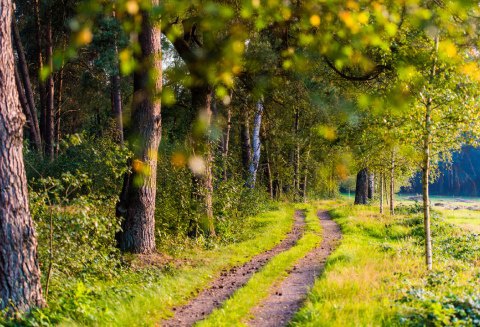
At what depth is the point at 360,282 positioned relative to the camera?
9.33 metres

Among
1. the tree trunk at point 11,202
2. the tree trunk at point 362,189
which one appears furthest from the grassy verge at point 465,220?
the tree trunk at point 11,202

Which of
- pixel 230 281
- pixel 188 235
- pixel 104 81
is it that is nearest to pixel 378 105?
pixel 230 281

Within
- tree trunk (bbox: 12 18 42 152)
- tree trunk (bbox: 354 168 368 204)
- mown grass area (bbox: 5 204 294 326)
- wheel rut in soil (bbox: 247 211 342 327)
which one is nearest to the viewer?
mown grass area (bbox: 5 204 294 326)

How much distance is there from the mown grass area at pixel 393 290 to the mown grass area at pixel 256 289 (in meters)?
1.12

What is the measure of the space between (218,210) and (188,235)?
197 centimetres

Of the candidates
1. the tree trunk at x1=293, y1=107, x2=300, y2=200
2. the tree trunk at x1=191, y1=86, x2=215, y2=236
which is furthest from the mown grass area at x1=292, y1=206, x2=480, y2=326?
the tree trunk at x1=293, y1=107, x2=300, y2=200

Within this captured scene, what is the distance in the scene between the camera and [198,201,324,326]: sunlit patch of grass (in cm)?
807

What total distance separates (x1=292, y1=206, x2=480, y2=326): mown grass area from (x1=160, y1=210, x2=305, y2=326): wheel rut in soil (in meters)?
1.92

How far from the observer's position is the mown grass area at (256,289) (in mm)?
8055

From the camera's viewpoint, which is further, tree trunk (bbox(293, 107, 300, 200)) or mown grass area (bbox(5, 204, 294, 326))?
tree trunk (bbox(293, 107, 300, 200))

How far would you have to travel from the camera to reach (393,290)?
28.3ft

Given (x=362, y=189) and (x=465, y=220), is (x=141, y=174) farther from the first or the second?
(x=465, y=220)

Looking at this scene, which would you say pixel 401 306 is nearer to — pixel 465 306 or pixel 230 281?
pixel 465 306

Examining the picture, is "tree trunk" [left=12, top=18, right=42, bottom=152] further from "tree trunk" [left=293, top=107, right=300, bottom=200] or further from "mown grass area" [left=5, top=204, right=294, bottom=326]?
"tree trunk" [left=293, top=107, right=300, bottom=200]
